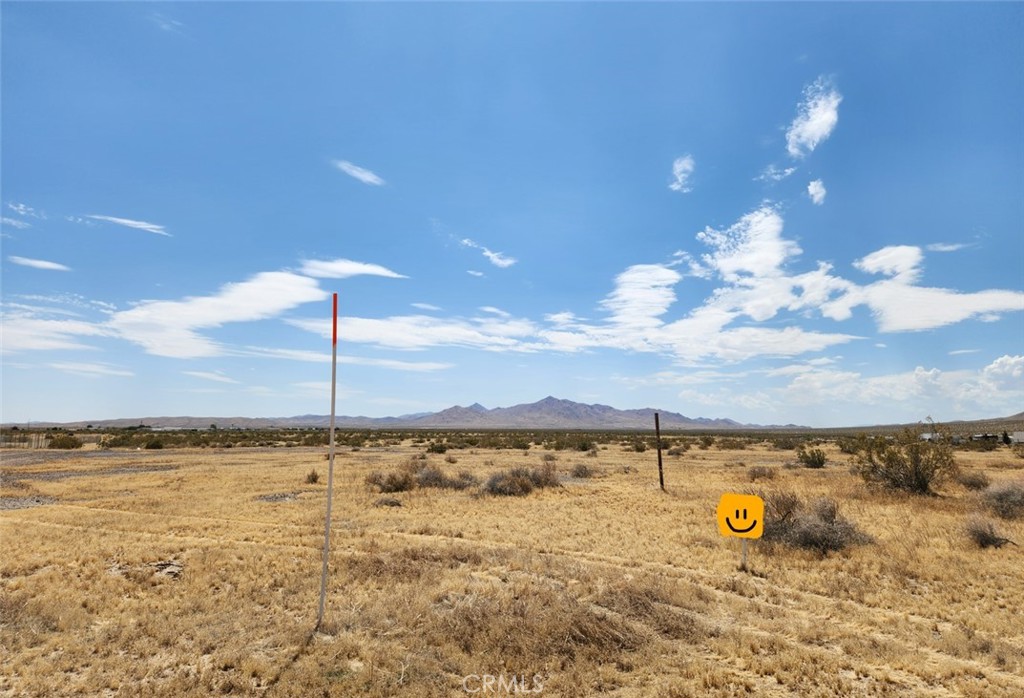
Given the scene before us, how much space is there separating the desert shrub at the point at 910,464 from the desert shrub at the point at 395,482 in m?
19.2

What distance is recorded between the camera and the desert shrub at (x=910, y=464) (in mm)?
20719

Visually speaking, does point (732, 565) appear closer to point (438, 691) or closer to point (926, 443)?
point (438, 691)

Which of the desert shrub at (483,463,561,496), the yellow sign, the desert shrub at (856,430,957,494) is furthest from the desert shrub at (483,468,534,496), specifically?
the desert shrub at (856,430,957,494)

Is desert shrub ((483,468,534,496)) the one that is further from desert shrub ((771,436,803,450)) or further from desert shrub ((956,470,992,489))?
desert shrub ((771,436,803,450))

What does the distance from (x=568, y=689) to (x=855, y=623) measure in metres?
4.99

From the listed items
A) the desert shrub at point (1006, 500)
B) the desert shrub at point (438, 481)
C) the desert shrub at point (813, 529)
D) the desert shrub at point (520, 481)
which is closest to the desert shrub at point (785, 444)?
the desert shrub at point (520, 481)

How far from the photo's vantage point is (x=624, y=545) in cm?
1367

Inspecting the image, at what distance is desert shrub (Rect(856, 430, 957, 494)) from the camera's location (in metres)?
20.7

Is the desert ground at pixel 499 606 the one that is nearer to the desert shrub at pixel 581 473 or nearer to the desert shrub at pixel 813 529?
the desert shrub at pixel 813 529

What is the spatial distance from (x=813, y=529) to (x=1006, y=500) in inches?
313

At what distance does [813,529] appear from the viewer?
42.1 ft

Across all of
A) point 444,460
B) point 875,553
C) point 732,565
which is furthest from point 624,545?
point 444,460

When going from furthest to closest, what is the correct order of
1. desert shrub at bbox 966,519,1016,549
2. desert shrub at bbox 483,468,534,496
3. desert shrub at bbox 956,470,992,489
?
desert shrub at bbox 483,468,534,496 → desert shrub at bbox 956,470,992,489 → desert shrub at bbox 966,519,1016,549

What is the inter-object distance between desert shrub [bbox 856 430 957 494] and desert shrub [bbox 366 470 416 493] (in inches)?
754
